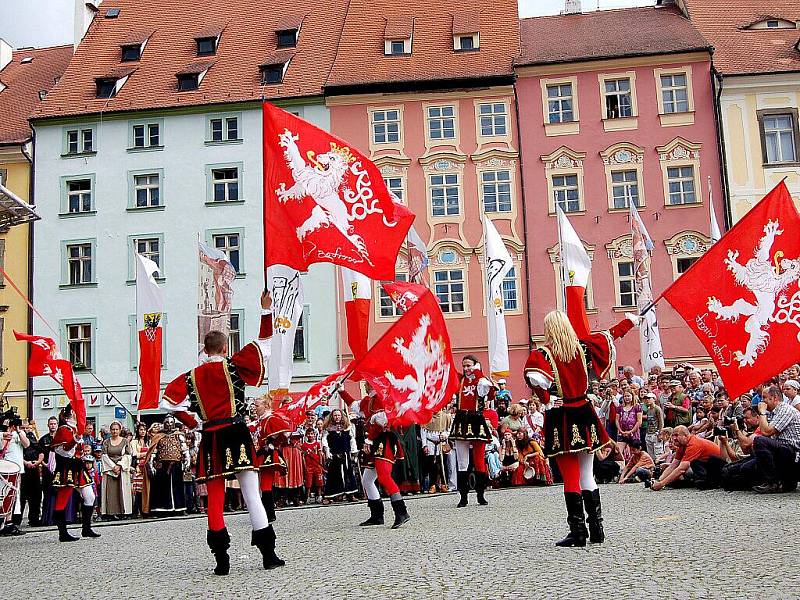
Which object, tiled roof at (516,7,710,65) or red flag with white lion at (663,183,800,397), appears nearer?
red flag with white lion at (663,183,800,397)

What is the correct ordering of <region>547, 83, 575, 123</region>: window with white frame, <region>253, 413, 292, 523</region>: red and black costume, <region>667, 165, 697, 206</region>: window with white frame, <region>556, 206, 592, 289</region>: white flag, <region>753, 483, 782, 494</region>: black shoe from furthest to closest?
<region>547, 83, 575, 123</region>: window with white frame → <region>667, 165, 697, 206</region>: window with white frame → <region>556, 206, 592, 289</region>: white flag → <region>253, 413, 292, 523</region>: red and black costume → <region>753, 483, 782, 494</region>: black shoe

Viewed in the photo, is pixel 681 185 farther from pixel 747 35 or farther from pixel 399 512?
pixel 399 512

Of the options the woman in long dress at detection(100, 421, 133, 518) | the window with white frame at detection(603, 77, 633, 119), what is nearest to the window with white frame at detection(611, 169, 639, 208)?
the window with white frame at detection(603, 77, 633, 119)

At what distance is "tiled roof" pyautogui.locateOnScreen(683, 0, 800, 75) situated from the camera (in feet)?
120

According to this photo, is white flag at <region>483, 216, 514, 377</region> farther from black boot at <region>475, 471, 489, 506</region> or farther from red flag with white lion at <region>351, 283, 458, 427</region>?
red flag with white lion at <region>351, 283, 458, 427</region>

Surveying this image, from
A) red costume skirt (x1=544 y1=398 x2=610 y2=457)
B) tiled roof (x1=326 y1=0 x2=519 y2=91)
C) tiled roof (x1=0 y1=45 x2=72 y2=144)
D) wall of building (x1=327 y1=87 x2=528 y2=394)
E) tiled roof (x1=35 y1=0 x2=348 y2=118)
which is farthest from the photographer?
tiled roof (x1=0 y1=45 x2=72 y2=144)

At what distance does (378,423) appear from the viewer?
12141 millimetres

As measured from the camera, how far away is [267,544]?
880 centimetres

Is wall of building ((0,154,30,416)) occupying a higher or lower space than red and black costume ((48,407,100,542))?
higher

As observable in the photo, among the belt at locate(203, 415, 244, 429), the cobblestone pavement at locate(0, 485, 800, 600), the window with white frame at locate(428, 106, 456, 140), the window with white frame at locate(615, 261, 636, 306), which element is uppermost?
the window with white frame at locate(428, 106, 456, 140)

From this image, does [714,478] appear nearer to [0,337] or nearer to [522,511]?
[522,511]

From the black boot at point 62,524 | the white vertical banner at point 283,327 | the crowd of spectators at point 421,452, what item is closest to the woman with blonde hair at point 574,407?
the black boot at point 62,524

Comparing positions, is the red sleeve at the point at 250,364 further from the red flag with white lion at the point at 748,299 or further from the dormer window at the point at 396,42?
the dormer window at the point at 396,42

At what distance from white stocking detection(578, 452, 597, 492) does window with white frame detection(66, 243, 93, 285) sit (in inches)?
1265
